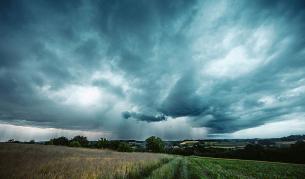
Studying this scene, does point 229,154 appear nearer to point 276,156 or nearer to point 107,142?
point 276,156

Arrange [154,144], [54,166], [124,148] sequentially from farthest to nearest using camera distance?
1. [154,144]
2. [124,148]
3. [54,166]

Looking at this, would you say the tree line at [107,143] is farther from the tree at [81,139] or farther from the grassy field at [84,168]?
the grassy field at [84,168]

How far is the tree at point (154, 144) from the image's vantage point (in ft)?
360

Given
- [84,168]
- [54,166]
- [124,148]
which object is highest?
[54,166]

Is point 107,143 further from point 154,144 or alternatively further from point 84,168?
point 84,168

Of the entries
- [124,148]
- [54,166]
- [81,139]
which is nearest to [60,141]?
[81,139]

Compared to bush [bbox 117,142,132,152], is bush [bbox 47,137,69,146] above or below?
above

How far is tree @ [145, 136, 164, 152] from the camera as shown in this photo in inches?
4320

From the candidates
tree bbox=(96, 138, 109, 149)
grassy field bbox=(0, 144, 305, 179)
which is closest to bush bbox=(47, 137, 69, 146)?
tree bbox=(96, 138, 109, 149)

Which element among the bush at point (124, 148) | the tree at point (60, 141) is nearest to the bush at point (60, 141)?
the tree at point (60, 141)

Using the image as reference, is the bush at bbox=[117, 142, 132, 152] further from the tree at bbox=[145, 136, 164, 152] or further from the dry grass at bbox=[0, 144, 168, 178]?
the dry grass at bbox=[0, 144, 168, 178]

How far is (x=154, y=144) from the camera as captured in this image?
362 ft

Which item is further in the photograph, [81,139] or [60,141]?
[81,139]

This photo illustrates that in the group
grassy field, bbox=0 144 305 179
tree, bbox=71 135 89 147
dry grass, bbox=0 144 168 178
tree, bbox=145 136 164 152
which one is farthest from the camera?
tree, bbox=71 135 89 147
